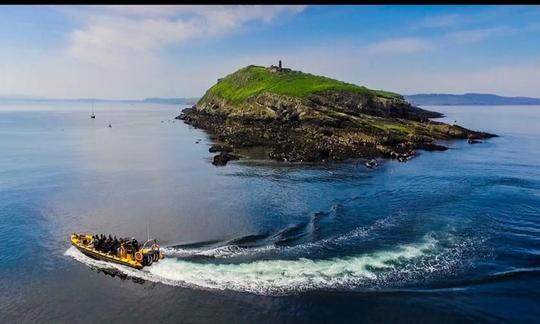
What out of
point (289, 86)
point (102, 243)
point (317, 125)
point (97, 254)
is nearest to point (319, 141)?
point (317, 125)

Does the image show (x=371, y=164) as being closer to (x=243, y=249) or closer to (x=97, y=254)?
(x=243, y=249)

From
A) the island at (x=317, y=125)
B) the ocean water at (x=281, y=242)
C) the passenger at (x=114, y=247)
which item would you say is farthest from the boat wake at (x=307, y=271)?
the island at (x=317, y=125)

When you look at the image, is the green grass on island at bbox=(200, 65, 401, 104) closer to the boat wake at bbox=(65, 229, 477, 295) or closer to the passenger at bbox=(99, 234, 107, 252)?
the boat wake at bbox=(65, 229, 477, 295)

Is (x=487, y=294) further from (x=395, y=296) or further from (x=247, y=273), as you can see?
(x=247, y=273)

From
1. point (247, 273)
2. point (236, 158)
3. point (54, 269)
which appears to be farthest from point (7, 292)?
point (236, 158)

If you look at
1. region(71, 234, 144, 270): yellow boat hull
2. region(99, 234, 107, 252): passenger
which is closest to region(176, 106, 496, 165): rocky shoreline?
region(71, 234, 144, 270): yellow boat hull

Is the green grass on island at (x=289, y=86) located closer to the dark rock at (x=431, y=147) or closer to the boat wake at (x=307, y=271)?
the dark rock at (x=431, y=147)
